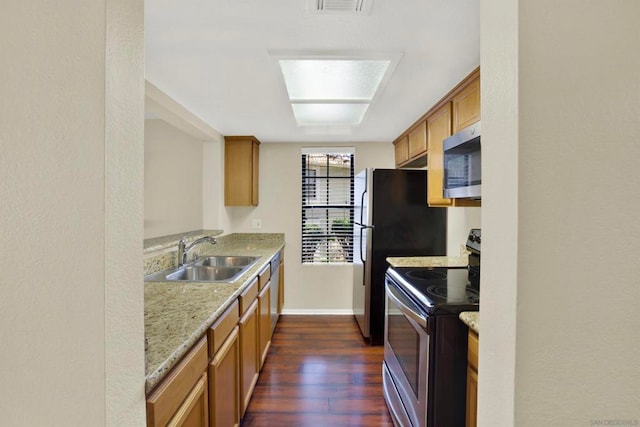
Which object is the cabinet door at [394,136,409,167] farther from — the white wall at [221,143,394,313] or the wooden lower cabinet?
the wooden lower cabinet

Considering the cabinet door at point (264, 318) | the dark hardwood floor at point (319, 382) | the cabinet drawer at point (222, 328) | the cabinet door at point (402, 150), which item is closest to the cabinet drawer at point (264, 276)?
the cabinet door at point (264, 318)

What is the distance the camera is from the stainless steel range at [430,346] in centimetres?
130

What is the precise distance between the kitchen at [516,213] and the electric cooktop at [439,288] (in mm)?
769

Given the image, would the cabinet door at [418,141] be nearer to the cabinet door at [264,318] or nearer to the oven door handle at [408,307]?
the oven door handle at [408,307]

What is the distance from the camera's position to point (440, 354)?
1305 millimetres

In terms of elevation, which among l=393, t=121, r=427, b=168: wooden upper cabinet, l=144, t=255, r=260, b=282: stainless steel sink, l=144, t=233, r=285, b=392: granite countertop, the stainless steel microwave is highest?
l=393, t=121, r=427, b=168: wooden upper cabinet

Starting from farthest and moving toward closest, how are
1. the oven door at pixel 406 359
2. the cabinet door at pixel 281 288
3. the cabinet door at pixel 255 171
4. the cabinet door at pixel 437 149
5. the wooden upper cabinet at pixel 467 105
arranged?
the cabinet door at pixel 255 171, the cabinet door at pixel 281 288, the cabinet door at pixel 437 149, the wooden upper cabinet at pixel 467 105, the oven door at pixel 406 359

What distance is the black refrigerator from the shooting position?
9.28 ft

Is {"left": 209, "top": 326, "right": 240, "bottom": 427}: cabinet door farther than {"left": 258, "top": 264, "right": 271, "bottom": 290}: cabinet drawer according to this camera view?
No

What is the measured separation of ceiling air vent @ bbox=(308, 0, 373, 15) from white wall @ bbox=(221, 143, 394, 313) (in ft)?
8.41

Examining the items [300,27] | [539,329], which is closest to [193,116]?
[300,27]

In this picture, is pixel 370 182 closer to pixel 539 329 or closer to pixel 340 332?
pixel 340 332

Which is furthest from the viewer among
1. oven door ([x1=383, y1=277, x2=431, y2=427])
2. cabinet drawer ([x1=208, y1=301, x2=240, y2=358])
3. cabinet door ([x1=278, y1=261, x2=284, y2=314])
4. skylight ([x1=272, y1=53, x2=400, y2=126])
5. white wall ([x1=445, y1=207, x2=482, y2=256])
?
cabinet door ([x1=278, y1=261, x2=284, y2=314])

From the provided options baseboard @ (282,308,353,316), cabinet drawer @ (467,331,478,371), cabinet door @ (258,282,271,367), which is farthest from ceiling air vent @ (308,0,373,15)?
baseboard @ (282,308,353,316)
